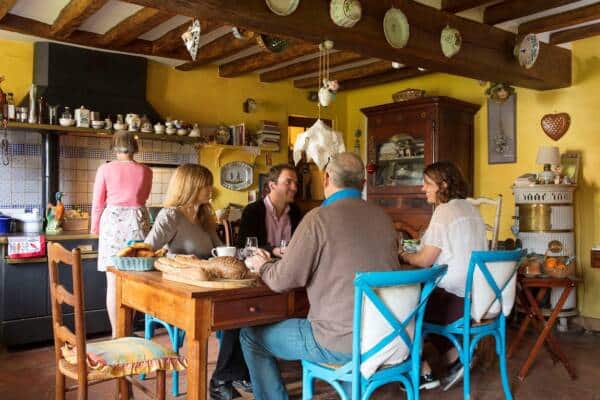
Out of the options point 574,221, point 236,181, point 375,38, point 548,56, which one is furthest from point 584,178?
point 236,181

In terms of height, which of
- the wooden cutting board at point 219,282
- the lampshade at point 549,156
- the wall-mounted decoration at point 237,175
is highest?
the lampshade at point 549,156

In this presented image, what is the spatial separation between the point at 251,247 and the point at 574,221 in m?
3.74

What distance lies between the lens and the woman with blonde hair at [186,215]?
9.07 feet

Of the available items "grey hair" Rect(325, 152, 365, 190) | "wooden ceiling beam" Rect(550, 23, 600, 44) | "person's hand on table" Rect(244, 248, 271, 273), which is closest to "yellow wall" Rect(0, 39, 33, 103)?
"person's hand on table" Rect(244, 248, 271, 273)

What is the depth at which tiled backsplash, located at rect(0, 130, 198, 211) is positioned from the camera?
4.72 m

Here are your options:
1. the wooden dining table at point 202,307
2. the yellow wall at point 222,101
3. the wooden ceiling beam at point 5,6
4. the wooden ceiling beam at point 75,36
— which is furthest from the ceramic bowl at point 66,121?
the wooden dining table at point 202,307

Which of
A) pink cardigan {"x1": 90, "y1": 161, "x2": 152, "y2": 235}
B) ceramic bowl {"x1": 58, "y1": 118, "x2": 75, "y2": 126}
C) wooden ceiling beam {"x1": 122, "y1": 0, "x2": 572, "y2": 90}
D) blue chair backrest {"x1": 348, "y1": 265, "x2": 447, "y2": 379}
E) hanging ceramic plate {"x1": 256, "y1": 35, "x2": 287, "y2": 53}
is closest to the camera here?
blue chair backrest {"x1": 348, "y1": 265, "x2": 447, "y2": 379}

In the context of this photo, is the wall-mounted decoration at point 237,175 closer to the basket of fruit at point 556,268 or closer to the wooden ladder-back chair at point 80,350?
the basket of fruit at point 556,268

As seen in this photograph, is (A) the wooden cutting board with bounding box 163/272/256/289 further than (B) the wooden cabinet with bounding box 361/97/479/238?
No

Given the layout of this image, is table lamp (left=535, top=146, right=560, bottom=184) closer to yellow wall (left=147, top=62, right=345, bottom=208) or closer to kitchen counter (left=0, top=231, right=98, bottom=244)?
yellow wall (left=147, top=62, right=345, bottom=208)

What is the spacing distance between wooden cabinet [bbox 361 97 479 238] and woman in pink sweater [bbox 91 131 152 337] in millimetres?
2848

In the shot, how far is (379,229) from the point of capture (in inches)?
85.4

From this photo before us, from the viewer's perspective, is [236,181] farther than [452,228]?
Yes

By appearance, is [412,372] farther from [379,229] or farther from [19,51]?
[19,51]
